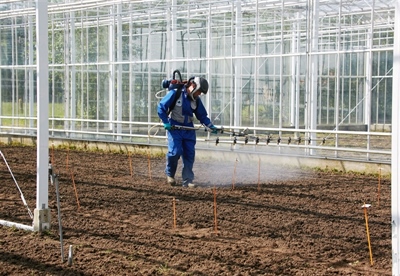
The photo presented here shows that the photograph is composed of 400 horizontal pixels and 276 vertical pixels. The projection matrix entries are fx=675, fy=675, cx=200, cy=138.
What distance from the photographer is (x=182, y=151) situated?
10086 millimetres

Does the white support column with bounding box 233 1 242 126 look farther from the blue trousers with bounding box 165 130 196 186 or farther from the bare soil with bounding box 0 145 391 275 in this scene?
the blue trousers with bounding box 165 130 196 186

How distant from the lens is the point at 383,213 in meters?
7.79

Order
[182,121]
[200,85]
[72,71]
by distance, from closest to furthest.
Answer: [200,85], [182,121], [72,71]

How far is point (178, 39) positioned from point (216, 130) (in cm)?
752

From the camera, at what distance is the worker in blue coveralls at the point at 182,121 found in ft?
32.6

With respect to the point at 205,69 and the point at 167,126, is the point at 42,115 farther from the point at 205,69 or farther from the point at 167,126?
the point at 205,69

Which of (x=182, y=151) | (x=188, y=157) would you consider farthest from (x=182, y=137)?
(x=188, y=157)

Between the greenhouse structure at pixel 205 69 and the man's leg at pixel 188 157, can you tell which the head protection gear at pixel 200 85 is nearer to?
the man's leg at pixel 188 157

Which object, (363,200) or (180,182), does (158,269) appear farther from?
(180,182)

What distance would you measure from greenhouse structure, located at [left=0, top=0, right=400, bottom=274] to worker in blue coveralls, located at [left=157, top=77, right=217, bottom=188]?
3644mm

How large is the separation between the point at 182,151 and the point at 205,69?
253 inches

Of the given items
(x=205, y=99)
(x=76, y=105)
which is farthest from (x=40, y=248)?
(x=76, y=105)

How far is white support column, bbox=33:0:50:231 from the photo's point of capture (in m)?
6.48

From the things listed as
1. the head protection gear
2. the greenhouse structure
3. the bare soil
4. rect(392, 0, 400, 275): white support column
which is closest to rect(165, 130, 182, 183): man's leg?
the bare soil
